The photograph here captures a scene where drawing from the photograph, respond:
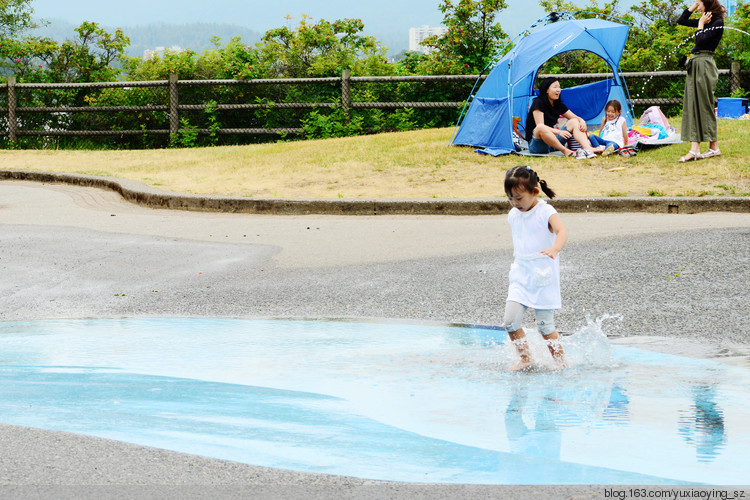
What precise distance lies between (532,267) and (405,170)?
8.88 meters

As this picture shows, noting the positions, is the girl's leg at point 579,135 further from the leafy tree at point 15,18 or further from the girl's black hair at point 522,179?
the leafy tree at point 15,18

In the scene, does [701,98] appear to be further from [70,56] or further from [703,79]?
[70,56]

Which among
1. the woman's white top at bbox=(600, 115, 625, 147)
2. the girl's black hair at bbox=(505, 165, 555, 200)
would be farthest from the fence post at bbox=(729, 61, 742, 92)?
the girl's black hair at bbox=(505, 165, 555, 200)

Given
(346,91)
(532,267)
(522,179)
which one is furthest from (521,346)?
(346,91)

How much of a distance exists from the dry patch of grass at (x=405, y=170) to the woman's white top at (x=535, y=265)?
6378 millimetres

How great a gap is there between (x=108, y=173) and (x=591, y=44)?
8308mm

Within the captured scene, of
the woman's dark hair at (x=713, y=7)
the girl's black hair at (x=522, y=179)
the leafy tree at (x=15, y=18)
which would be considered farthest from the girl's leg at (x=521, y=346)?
→ the leafy tree at (x=15, y=18)

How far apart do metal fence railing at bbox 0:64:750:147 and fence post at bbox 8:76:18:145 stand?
2 centimetres

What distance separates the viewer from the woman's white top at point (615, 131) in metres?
14.0

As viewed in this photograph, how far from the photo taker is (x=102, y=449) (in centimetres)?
362

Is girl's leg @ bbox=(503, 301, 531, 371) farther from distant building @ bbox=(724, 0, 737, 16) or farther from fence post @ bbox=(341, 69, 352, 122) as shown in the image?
distant building @ bbox=(724, 0, 737, 16)

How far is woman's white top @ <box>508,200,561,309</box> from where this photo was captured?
4832 millimetres

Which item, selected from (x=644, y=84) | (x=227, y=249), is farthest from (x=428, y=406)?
(x=644, y=84)

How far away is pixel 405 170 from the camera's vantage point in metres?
13.6
